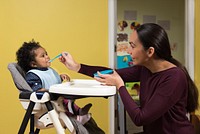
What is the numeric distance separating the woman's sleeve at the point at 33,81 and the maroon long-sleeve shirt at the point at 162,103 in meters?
0.52

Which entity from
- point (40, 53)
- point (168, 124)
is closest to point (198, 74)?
point (168, 124)

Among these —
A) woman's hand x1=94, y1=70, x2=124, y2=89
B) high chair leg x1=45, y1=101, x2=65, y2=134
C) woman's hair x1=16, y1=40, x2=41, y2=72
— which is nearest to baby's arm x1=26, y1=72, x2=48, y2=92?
woman's hair x1=16, y1=40, x2=41, y2=72

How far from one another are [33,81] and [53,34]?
0.92 meters

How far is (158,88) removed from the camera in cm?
128

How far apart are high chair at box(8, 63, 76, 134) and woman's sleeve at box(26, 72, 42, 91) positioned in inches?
3.4

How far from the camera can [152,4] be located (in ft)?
11.9

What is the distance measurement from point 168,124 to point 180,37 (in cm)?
257

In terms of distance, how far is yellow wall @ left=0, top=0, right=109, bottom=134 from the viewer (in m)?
2.30

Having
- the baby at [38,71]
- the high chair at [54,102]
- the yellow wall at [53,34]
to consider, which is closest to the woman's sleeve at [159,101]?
the high chair at [54,102]

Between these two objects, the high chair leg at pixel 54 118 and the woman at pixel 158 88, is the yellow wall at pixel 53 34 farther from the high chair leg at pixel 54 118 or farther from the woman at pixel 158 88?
the high chair leg at pixel 54 118

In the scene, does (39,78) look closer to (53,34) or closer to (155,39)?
(155,39)

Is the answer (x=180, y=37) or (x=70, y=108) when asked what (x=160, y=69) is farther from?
(x=180, y=37)

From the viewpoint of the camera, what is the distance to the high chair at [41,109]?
48.3 inches

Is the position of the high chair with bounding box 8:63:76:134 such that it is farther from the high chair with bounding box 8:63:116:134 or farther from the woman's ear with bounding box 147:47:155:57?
the woman's ear with bounding box 147:47:155:57
